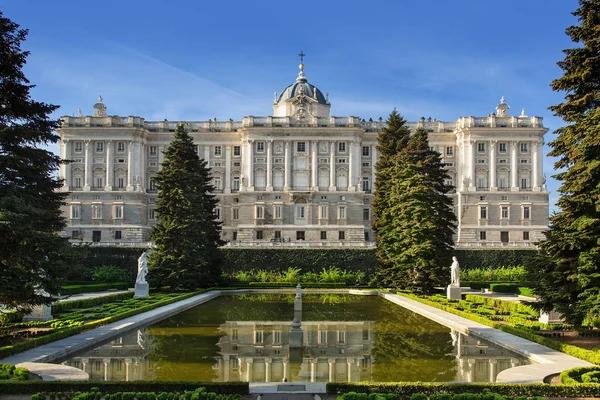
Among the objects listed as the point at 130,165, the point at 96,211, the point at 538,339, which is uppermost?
the point at 130,165

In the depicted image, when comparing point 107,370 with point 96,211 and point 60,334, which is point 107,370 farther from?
point 96,211

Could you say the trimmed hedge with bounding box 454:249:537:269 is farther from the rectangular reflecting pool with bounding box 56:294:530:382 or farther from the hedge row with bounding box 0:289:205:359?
the hedge row with bounding box 0:289:205:359

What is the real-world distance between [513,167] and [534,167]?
8.12 ft

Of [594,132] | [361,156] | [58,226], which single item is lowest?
[58,226]

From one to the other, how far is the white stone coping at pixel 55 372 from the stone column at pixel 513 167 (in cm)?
6815

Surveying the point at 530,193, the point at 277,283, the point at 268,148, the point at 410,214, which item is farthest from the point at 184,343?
the point at 530,193

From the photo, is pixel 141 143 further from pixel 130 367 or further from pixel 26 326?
pixel 130 367

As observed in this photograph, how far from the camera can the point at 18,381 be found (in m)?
12.6

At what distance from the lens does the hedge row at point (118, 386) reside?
12.3 metres

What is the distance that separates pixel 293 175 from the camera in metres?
74.6

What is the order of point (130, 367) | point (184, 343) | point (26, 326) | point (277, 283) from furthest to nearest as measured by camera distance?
point (277, 283) < point (26, 326) < point (184, 343) < point (130, 367)

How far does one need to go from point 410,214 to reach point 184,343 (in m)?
25.3

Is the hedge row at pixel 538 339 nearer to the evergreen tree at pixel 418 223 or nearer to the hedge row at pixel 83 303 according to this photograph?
the evergreen tree at pixel 418 223

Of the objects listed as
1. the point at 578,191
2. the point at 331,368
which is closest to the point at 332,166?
the point at 578,191
